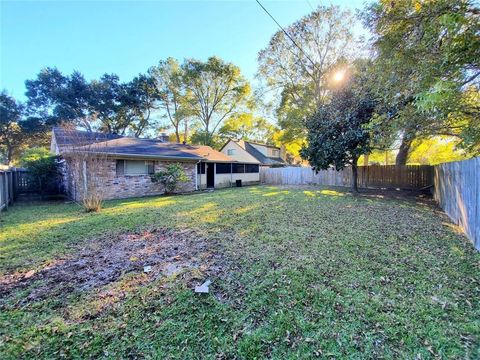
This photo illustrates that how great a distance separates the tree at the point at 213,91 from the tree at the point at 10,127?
1845cm

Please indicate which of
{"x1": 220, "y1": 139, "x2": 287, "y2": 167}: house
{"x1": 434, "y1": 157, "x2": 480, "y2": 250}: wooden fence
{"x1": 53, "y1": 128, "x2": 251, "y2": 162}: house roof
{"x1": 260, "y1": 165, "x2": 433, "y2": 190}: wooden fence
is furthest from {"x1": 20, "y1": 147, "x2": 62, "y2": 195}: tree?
{"x1": 260, "y1": 165, "x2": 433, "y2": 190}: wooden fence

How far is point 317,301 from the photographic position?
2.82 metres

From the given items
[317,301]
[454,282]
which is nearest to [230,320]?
[317,301]

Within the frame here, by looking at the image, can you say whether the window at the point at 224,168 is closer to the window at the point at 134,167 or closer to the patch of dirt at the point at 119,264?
the window at the point at 134,167

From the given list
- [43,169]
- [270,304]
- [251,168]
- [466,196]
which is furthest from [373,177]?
[43,169]

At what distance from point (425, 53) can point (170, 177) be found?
37.9 feet

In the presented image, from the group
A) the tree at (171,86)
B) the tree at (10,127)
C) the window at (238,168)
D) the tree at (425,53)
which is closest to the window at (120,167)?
the window at (238,168)

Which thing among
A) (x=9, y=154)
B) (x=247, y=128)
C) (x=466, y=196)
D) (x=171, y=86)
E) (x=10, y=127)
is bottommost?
(x=466, y=196)

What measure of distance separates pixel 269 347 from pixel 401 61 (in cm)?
630

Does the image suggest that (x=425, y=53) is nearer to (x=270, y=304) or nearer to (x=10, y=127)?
(x=270, y=304)

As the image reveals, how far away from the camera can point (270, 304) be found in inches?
109

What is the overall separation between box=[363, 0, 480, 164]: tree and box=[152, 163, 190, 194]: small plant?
10.2 metres

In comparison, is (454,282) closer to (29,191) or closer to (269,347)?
(269,347)

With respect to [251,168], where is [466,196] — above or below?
below
